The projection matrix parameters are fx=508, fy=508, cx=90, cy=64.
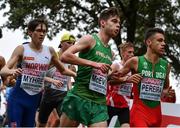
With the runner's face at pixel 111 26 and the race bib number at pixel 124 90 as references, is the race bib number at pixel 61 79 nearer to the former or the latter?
the race bib number at pixel 124 90

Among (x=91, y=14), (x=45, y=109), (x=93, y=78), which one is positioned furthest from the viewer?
(x=91, y=14)

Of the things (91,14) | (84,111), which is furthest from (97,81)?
(91,14)

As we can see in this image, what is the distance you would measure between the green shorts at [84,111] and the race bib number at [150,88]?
Result: 0.86 m

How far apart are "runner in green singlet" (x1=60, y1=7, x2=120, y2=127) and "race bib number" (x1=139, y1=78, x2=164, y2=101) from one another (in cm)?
79

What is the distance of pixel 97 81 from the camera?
5.67 metres

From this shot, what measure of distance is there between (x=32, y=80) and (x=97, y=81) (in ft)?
4.29

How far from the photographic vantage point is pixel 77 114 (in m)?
5.62

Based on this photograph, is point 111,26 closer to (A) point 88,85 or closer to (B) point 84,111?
(A) point 88,85

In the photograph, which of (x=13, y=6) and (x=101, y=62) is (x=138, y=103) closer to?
(x=101, y=62)

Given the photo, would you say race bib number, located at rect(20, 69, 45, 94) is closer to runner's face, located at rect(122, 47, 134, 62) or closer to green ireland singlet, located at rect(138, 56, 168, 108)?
green ireland singlet, located at rect(138, 56, 168, 108)

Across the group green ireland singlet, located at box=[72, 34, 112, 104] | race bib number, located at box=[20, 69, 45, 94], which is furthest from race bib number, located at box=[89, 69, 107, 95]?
race bib number, located at box=[20, 69, 45, 94]

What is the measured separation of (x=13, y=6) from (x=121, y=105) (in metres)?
16.4

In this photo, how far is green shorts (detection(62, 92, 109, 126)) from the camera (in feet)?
18.3

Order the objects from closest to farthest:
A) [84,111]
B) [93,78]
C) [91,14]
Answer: [84,111]
[93,78]
[91,14]
